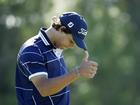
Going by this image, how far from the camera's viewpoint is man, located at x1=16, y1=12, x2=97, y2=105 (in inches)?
228

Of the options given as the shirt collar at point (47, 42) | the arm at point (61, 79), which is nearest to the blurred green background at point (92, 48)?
the shirt collar at point (47, 42)

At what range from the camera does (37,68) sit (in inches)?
229

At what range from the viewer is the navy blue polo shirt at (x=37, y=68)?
19.2ft

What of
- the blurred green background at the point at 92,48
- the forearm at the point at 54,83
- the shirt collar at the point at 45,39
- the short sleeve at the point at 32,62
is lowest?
the blurred green background at the point at 92,48

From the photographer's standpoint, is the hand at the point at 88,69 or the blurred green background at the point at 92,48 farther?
the blurred green background at the point at 92,48

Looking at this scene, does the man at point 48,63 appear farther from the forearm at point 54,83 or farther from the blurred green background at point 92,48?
the blurred green background at point 92,48

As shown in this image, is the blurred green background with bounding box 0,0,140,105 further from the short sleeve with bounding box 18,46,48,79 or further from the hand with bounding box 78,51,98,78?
the hand with bounding box 78,51,98,78

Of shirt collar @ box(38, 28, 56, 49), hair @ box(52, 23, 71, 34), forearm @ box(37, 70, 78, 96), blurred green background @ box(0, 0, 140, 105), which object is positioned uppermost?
hair @ box(52, 23, 71, 34)

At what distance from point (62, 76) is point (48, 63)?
22 centimetres

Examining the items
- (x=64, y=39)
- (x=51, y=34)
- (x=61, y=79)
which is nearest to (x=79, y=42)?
(x=64, y=39)

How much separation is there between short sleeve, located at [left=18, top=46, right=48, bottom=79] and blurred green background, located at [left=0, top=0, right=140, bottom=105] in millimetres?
10719

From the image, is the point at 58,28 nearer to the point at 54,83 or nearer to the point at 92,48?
the point at 54,83

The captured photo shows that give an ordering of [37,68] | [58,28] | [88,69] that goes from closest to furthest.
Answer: [88,69] < [37,68] < [58,28]

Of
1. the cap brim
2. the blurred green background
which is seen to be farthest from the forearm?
the blurred green background
